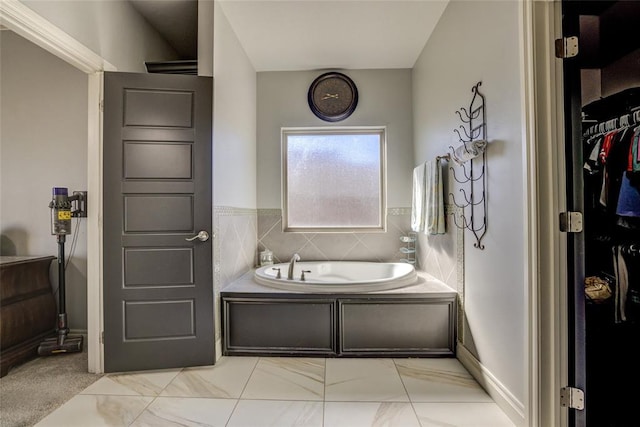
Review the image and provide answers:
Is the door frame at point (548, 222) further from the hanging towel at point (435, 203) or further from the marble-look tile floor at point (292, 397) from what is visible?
the hanging towel at point (435, 203)

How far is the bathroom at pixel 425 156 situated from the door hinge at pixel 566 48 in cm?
17

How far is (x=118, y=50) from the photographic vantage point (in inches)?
90.4

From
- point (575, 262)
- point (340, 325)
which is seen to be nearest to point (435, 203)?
point (575, 262)

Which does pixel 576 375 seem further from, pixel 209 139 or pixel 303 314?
pixel 209 139

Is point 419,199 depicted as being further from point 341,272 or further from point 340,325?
point 340,325

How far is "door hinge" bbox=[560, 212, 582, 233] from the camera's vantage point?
1418 mm

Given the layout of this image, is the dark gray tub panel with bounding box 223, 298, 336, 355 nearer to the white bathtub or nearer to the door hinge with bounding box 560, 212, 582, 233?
the white bathtub

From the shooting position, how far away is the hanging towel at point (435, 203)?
251 centimetres

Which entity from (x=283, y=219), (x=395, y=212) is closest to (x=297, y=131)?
(x=283, y=219)

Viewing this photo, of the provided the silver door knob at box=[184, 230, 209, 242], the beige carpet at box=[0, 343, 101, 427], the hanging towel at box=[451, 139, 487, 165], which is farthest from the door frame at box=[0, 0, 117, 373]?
the hanging towel at box=[451, 139, 487, 165]

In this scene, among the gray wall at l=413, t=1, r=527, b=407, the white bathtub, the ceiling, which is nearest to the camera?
the gray wall at l=413, t=1, r=527, b=407

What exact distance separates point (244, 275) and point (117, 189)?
1.33 m

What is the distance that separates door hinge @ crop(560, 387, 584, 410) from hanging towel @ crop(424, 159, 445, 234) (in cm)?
129

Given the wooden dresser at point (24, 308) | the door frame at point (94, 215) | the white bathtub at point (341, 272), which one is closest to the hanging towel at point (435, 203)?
the white bathtub at point (341, 272)
